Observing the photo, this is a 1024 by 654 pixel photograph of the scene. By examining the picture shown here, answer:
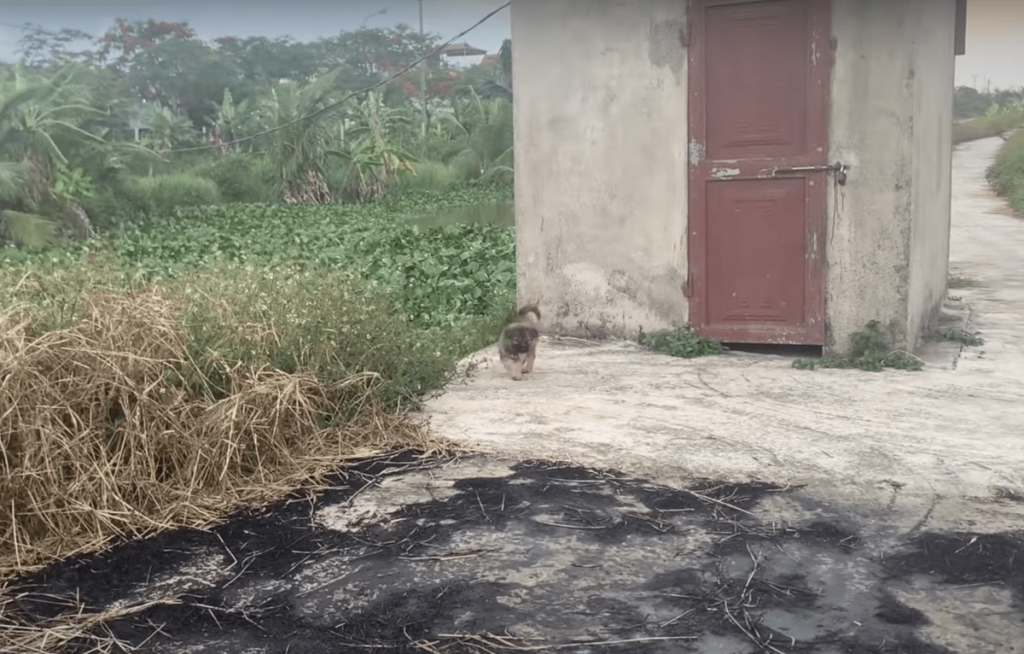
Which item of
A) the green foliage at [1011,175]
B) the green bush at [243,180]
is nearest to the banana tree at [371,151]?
the green bush at [243,180]

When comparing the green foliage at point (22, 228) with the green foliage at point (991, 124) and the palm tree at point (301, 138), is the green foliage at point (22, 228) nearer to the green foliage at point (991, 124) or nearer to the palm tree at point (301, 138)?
the palm tree at point (301, 138)

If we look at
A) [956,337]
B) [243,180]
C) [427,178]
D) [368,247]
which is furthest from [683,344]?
[427,178]

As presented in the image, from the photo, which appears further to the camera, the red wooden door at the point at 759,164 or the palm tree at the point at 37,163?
the palm tree at the point at 37,163

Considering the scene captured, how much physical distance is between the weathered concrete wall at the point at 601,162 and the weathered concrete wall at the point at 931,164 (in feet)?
5.54

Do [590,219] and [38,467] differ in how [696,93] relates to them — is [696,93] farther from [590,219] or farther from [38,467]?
[38,467]

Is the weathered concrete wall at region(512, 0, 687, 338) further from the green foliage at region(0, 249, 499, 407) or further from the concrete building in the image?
the green foliage at region(0, 249, 499, 407)

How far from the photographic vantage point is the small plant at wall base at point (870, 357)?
25.7 ft

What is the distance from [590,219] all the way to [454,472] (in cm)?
386

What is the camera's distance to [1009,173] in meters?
29.4

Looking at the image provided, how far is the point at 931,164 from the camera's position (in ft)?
29.6

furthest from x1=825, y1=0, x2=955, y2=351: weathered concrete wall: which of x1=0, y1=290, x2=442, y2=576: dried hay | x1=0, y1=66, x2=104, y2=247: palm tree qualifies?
x1=0, y1=66, x2=104, y2=247: palm tree

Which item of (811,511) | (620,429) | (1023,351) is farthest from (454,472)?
(1023,351)

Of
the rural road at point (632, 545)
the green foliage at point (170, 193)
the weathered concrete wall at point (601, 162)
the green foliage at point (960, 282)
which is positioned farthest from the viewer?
the green foliage at point (170, 193)

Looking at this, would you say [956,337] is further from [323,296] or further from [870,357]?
[323,296]
